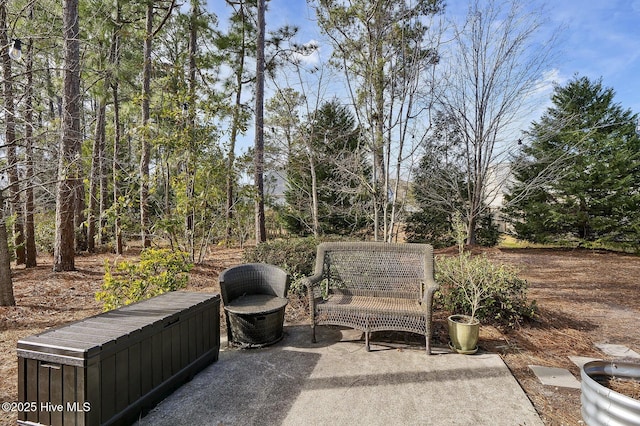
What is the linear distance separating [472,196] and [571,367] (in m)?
6.77

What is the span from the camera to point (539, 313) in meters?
3.89

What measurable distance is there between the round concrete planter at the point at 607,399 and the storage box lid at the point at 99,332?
266 cm

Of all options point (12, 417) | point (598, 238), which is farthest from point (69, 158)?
point (598, 238)

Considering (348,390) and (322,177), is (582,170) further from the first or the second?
(348,390)

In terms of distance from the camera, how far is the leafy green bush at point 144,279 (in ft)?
11.0

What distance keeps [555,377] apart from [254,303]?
2.66 meters

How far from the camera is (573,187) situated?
30.1 ft

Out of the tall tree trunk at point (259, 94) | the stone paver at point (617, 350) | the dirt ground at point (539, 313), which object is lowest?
the stone paver at point (617, 350)

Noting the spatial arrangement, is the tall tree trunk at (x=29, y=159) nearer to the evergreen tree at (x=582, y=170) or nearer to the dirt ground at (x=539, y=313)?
the dirt ground at (x=539, y=313)

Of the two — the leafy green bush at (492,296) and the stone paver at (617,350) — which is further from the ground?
the leafy green bush at (492,296)

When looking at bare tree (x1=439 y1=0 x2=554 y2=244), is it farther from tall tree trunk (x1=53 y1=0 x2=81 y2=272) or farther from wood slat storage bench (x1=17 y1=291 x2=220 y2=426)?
wood slat storage bench (x1=17 y1=291 x2=220 y2=426)

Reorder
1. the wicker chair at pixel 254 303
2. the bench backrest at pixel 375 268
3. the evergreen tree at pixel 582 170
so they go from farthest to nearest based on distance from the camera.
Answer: the evergreen tree at pixel 582 170 → the bench backrest at pixel 375 268 → the wicker chair at pixel 254 303

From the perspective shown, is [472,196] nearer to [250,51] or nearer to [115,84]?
[250,51]

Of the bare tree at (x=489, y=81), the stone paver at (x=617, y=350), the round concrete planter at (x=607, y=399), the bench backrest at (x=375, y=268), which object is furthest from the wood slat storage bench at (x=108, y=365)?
the bare tree at (x=489, y=81)
